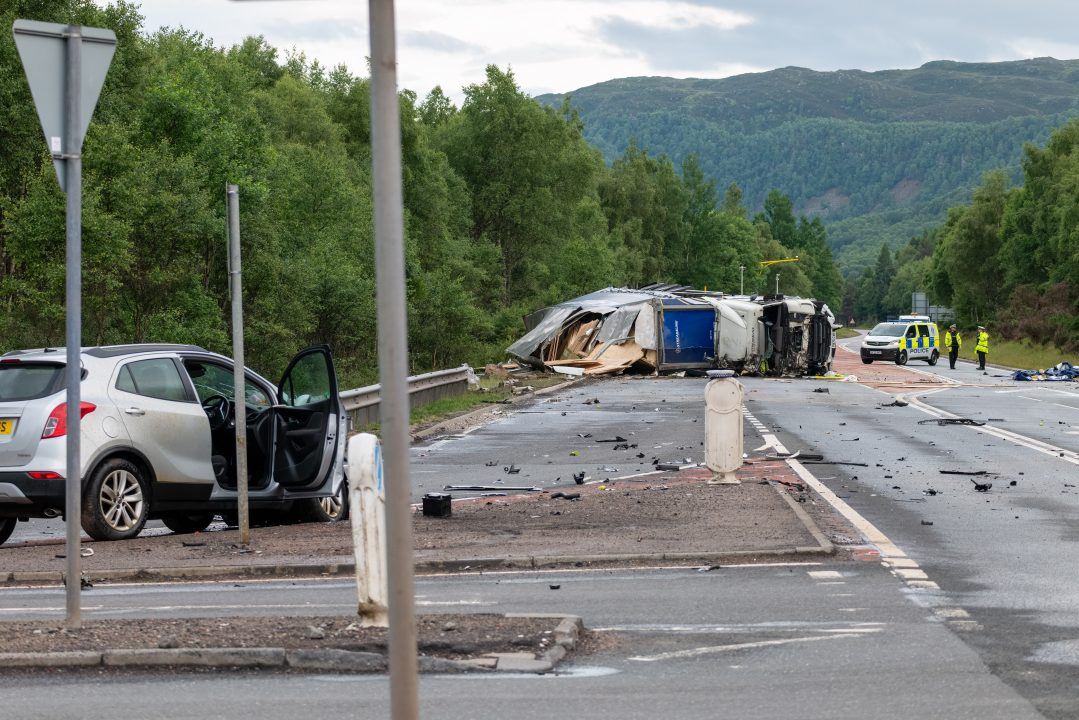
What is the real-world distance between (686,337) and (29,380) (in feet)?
135

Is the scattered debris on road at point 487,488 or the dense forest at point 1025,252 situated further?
the dense forest at point 1025,252

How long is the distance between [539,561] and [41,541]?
466cm

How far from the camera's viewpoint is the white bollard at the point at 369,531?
790cm

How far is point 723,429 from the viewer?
642 inches

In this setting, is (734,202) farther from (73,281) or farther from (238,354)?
(73,281)

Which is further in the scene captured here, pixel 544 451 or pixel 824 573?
pixel 544 451

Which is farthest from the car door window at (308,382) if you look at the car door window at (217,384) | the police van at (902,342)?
the police van at (902,342)

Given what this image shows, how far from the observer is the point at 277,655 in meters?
7.23

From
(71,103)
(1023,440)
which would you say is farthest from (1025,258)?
(71,103)

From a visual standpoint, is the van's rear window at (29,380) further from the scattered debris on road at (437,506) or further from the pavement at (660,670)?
the scattered debris on road at (437,506)

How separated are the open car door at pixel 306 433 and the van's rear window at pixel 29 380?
1774 millimetres

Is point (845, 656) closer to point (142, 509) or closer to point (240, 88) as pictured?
point (142, 509)

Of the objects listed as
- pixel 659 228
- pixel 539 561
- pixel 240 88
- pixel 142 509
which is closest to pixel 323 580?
pixel 539 561

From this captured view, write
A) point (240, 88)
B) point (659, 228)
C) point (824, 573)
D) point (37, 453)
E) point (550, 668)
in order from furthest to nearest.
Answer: point (659, 228) < point (240, 88) < point (37, 453) < point (824, 573) < point (550, 668)
